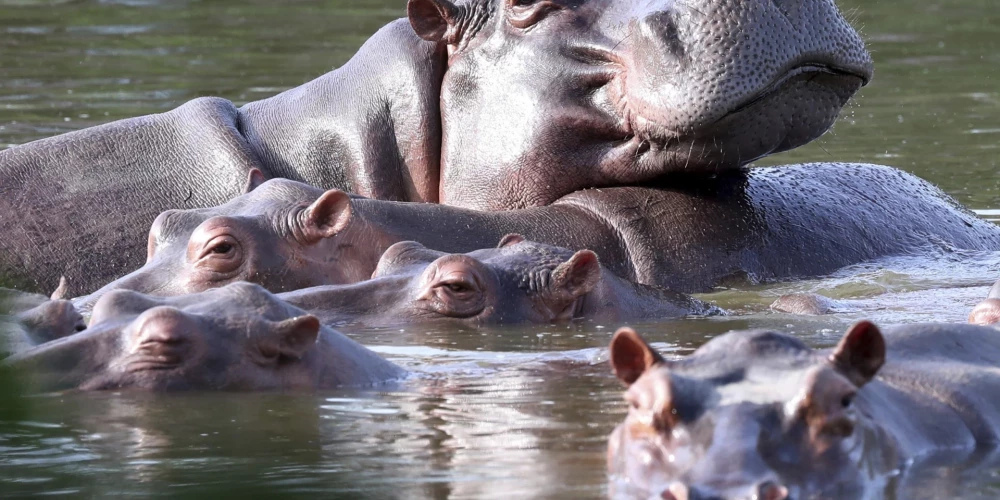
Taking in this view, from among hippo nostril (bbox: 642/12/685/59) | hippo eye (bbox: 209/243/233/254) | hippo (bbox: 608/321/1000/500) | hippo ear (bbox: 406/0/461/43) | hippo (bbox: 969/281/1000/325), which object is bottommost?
hippo (bbox: 608/321/1000/500)

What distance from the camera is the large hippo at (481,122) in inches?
239

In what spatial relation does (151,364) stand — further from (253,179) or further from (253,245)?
(253,179)

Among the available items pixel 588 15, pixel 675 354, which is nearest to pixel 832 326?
pixel 675 354

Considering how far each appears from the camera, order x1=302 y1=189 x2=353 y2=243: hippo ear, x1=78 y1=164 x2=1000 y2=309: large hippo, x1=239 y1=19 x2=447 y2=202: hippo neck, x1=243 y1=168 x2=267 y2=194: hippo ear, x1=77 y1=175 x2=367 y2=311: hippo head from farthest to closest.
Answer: x1=239 y1=19 x2=447 y2=202: hippo neck < x1=243 y1=168 x2=267 y2=194: hippo ear < x1=302 y1=189 x2=353 y2=243: hippo ear < x1=78 y1=164 x2=1000 y2=309: large hippo < x1=77 y1=175 x2=367 y2=311: hippo head

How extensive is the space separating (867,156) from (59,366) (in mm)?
7445

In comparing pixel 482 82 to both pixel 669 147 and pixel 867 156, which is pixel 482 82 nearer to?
pixel 669 147

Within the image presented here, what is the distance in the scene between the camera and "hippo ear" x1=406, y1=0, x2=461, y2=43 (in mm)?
6754

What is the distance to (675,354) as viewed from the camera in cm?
495

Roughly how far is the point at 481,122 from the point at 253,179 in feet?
2.97

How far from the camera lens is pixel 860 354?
3137 millimetres

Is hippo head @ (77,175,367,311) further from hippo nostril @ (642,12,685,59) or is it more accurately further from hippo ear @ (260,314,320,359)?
hippo ear @ (260,314,320,359)

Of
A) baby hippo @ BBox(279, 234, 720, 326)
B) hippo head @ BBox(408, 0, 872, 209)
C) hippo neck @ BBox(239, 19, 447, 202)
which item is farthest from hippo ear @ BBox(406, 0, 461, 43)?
baby hippo @ BBox(279, 234, 720, 326)

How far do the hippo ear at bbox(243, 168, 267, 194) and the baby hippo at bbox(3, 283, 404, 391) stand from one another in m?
2.25

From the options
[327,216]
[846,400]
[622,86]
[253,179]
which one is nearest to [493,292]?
[327,216]
